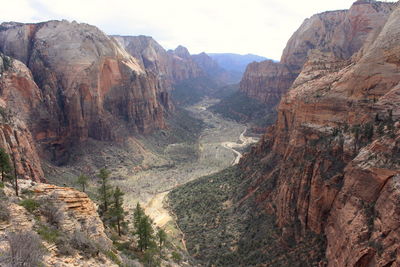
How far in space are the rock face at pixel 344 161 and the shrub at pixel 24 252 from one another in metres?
18.8

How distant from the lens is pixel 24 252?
10.5m

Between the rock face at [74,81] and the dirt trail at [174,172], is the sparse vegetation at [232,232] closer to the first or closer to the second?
the dirt trail at [174,172]

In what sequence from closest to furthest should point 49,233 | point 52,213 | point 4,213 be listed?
1. point 4,213
2. point 49,233
3. point 52,213

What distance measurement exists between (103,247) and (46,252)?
5.04m

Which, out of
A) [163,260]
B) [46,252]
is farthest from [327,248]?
[46,252]

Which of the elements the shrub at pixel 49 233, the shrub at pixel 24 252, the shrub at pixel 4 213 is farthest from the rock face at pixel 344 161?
the shrub at pixel 4 213

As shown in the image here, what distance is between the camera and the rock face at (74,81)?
207 ft

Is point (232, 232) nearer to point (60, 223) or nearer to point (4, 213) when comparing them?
point (60, 223)

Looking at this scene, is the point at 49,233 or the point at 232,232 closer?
the point at 49,233

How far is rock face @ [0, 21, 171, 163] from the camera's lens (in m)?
63.1

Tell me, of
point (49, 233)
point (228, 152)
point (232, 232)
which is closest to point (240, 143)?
point (228, 152)

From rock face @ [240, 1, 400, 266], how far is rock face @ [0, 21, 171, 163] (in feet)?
146

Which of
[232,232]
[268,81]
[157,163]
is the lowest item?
[157,163]

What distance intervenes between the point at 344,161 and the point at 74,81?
198 ft
